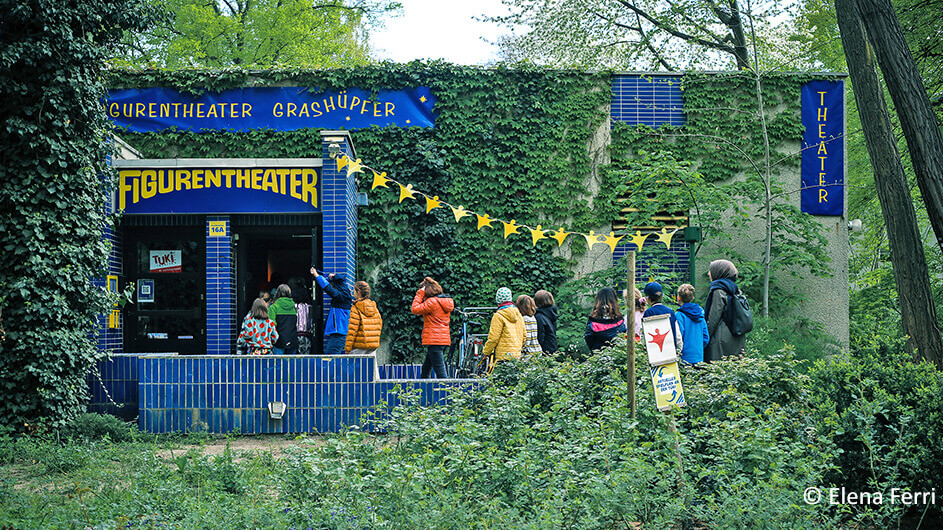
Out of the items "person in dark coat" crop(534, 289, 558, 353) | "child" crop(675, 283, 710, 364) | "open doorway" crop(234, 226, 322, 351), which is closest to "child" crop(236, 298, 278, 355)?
"open doorway" crop(234, 226, 322, 351)

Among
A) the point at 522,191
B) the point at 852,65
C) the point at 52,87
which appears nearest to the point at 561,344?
the point at 522,191

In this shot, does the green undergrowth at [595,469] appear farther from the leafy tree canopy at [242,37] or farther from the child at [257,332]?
the leafy tree canopy at [242,37]

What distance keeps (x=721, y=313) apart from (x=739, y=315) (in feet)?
0.57

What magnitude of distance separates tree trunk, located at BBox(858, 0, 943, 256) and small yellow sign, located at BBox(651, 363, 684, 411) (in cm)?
366

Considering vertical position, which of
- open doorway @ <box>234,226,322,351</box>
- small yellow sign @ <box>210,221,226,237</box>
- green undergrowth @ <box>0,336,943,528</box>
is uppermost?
small yellow sign @ <box>210,221,226,237</box>

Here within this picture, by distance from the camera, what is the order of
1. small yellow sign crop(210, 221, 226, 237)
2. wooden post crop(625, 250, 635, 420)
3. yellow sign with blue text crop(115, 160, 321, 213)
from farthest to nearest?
small yellow sign crop(210, 221, 226, 237) < yellow sign with blue text crop(115, 160, 321, 213) < wooden post crop(625, 250, 635, 420)

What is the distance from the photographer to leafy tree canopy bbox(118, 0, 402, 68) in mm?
21016

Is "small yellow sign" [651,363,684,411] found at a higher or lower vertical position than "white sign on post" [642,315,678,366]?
lower

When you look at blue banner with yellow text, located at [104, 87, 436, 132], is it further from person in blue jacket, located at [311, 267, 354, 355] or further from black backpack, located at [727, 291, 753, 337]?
black backpack, located at [727, 291, 753, 337]

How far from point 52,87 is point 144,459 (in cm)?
459

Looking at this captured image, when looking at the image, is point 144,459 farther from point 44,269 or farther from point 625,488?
point 625,488

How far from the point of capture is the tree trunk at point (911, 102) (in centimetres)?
670

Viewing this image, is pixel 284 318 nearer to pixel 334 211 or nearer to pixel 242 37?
pixel 334 211

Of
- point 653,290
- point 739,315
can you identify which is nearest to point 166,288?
point 653,290
